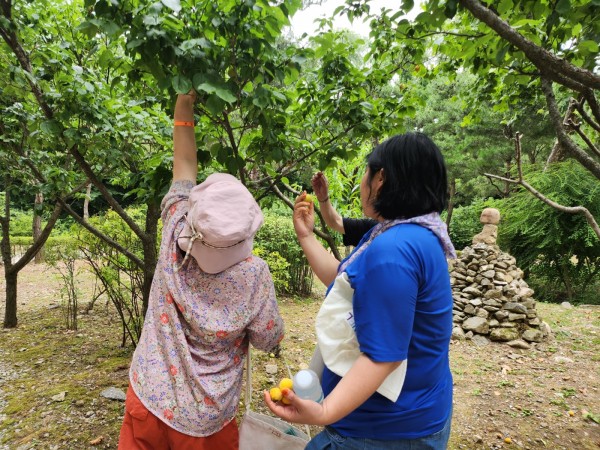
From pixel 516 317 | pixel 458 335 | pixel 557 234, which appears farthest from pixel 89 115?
pixel 557 234

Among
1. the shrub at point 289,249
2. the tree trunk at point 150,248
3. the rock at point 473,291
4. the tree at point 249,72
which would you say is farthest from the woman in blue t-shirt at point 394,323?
the shrub at point 289,249

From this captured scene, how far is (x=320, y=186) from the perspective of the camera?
5.57 feet

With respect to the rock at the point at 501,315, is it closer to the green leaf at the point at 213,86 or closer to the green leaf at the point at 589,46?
the green leaf at the point at 589,46

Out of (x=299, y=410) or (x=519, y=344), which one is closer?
(x=299, y=410)

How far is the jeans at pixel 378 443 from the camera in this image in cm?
102

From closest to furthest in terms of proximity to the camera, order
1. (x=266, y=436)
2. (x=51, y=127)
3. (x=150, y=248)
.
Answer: (x=266, y=436)
(x=51, y=127)
(x=150, y=248)

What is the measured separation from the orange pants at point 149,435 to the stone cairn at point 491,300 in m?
5.01

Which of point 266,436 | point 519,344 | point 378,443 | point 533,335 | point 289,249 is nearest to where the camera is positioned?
point 378,443

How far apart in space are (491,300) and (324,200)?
5.03 metres

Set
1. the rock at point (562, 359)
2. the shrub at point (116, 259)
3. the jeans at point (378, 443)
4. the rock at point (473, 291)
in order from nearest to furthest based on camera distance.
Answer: the jeans at point (378, 443)
the shrub at point (116, 259)
the rock at point (562, 359)
the rock at point (473, 291)

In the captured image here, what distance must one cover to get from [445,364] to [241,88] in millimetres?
1187

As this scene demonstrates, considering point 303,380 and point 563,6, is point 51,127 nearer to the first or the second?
point 303,380

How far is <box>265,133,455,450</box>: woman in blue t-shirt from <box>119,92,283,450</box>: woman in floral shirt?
0.34 meters

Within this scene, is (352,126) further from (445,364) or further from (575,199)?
(575,199)
